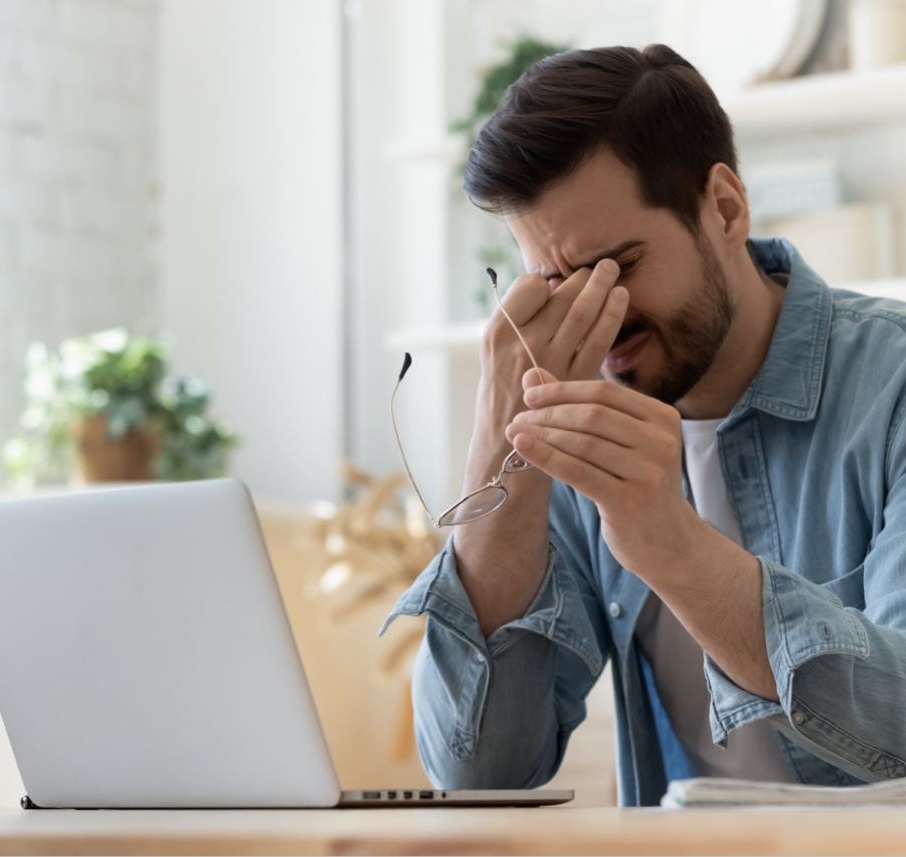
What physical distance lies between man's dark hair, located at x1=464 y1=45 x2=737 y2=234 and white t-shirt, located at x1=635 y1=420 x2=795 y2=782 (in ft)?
0.75

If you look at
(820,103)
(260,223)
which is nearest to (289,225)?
(260,223)

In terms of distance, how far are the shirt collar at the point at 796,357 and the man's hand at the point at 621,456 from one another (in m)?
0.36

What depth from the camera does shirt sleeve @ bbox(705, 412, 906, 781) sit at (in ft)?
3.17

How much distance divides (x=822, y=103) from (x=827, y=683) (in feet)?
4.95

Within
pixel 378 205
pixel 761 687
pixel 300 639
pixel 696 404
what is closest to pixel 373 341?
pixel 378 205

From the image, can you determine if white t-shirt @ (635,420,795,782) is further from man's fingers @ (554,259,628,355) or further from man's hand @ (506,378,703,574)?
man's hand @ (506,378,703,574)

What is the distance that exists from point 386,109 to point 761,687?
2.30 meters

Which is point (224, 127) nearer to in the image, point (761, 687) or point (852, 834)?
point (761, 687)

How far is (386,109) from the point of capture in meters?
3.08

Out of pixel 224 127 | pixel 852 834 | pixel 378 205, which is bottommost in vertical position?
pixel 852 834

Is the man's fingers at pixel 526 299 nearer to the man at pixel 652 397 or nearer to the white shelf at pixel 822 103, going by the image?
the man at pixel 652 397

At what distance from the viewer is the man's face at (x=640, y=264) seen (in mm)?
1263

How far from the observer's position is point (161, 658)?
923mm

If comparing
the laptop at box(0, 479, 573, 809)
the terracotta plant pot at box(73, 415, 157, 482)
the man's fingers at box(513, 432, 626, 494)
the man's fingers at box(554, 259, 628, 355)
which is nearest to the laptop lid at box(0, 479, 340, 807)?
the laptop at box(0, 479, 573, 809)
